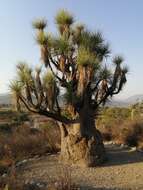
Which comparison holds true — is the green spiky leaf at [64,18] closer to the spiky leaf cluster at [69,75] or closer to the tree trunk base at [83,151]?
the spiky leaf cluster at [69,75]

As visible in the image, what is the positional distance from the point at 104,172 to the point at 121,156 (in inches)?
72.5

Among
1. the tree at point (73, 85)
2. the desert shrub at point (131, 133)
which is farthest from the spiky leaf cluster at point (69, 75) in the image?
the desert shrub at point (131, 133)

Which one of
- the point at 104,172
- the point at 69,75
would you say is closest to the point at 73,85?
the point at 69,75

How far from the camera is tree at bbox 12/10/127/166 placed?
10102 mm

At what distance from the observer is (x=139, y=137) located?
13.9 metres

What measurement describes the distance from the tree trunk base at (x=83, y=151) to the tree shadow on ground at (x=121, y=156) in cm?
34

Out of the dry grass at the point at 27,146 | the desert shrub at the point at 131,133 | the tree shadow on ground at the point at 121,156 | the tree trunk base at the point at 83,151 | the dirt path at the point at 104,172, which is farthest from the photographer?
the desert shrub at the point at 131,133

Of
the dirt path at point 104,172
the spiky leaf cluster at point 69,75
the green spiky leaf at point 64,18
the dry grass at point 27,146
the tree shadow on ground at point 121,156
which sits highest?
the green spiky leaf at point 64,18

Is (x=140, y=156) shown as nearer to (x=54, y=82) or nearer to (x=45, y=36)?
(x=54, y=82)

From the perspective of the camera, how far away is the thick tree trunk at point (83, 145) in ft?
32.9

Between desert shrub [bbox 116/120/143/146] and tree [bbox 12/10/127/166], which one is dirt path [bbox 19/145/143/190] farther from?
desert shrub [bbox 116/120/143/146]

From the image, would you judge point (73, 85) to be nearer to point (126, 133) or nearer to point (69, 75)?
point (69, 75)

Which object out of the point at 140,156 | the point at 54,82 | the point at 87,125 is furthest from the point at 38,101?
the point at 140,156

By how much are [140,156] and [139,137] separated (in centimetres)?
287
